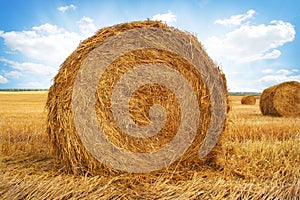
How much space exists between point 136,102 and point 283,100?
7.63 m

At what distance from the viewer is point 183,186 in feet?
8.80

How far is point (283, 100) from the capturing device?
30.3 feet

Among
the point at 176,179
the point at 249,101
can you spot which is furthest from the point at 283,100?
the point at 249,101

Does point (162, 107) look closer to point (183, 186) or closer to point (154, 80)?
point (154, 80)

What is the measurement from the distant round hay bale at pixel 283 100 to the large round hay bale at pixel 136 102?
21.5ft

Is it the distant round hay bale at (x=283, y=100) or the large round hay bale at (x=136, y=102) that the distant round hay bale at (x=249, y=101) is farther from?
the large round hay bale at (x=136, y=102)

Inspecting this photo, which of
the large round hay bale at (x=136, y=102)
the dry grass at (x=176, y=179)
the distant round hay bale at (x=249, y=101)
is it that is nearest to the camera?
the dry grass at (x=176, y=179)

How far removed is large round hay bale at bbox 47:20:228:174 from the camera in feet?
10.0

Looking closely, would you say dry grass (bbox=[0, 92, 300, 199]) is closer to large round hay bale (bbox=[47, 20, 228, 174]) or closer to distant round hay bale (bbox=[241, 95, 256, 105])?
large round hay bale (bbox=[47, 20, 228, 174])

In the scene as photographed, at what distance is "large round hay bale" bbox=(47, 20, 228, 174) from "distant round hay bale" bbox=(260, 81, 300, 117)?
21.5ft

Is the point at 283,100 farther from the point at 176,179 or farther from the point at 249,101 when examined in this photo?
the point at 249,101

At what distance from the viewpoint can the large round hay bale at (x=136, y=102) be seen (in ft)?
10.0

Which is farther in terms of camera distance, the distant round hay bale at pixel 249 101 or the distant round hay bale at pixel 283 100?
the distant round hay bale at pixel 249 101

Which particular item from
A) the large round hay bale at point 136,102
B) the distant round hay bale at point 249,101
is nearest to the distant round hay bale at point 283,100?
the large round hay bale at point 136,102
